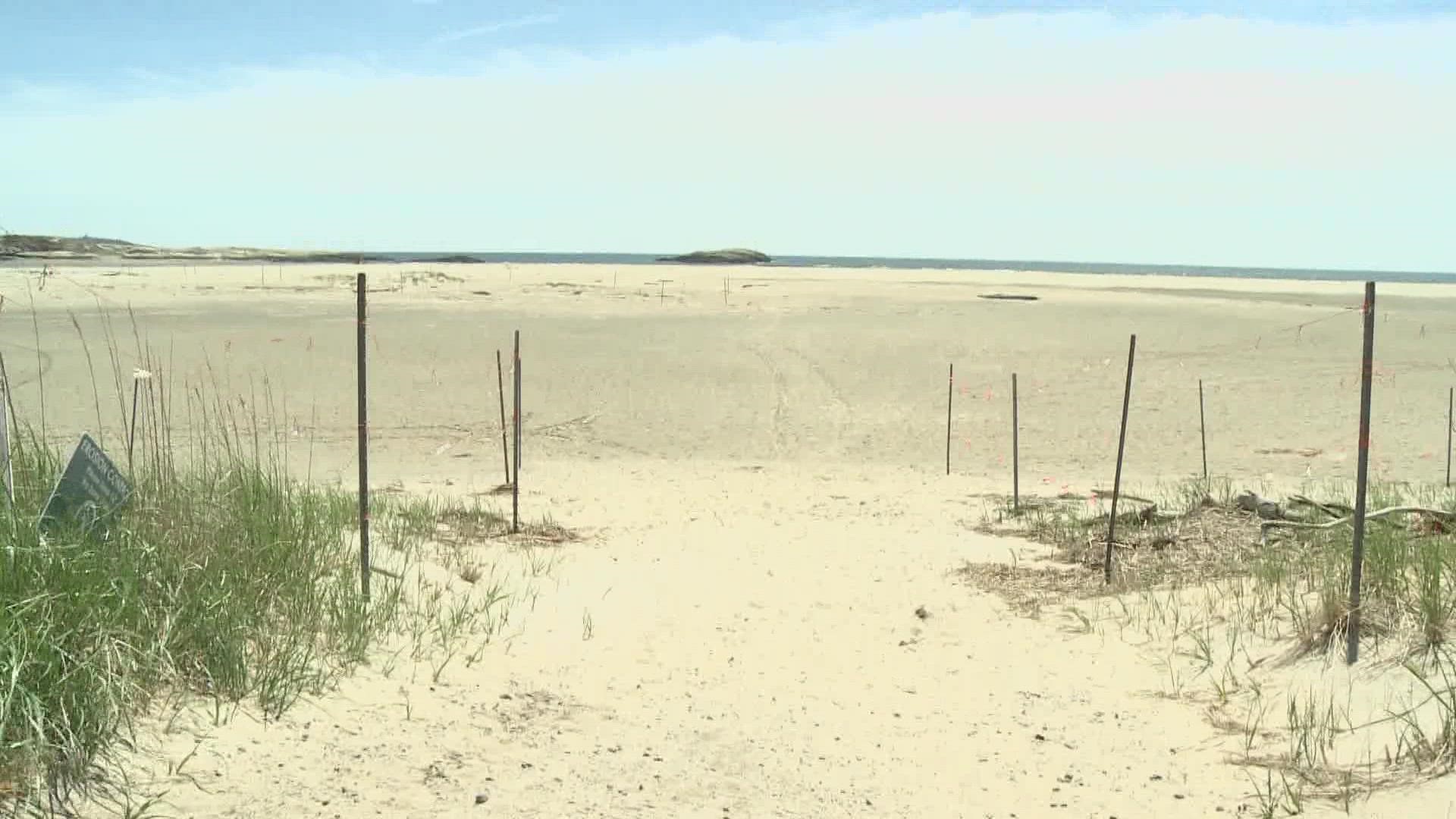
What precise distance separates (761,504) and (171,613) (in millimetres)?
7065

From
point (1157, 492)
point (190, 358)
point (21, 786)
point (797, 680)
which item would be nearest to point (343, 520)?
point (797, 680)

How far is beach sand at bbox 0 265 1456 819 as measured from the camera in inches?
180

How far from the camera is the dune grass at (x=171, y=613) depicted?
3.73 m

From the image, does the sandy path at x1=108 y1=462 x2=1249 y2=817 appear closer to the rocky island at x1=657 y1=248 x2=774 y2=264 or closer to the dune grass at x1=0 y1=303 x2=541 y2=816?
the dune grass at x1=0 y1=303 x2=541 y2=816

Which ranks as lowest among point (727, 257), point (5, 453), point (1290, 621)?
point (1290, 621)

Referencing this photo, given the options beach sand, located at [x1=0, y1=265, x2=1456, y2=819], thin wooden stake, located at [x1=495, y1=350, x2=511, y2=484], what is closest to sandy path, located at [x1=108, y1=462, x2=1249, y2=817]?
beach sand, located at [x1=0, y1=265, x2=1456, y2=819]

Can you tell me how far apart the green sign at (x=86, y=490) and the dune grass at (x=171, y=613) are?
2.6 inches

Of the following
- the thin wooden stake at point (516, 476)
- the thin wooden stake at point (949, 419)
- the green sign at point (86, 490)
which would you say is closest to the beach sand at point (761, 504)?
the thin wooden stake at point (949, 419)

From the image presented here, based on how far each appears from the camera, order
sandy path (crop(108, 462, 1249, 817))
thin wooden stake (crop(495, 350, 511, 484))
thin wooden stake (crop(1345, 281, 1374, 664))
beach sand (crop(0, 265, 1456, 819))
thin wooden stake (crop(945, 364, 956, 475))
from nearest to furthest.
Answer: sandy path (crop(108, 462, 1249, 817)) < beach sand (crop(0, 265, 1456, 819)) < thin wooden stake (crop(1345, 281, 1374, 664)) < thin wooden stake (crop(495, 350, 511, 484)) < thin wooden stake (crop(945, 364, 956, 475))

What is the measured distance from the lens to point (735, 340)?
24.5 metres

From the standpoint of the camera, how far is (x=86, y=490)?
5059 mm

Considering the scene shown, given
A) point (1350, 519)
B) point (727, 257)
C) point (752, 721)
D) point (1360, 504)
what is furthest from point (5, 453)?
point (727, 257)

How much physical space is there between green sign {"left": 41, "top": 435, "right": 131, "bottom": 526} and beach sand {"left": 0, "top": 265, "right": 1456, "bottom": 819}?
1.21 m

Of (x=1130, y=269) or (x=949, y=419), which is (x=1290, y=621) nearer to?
(x=949, y=419)
